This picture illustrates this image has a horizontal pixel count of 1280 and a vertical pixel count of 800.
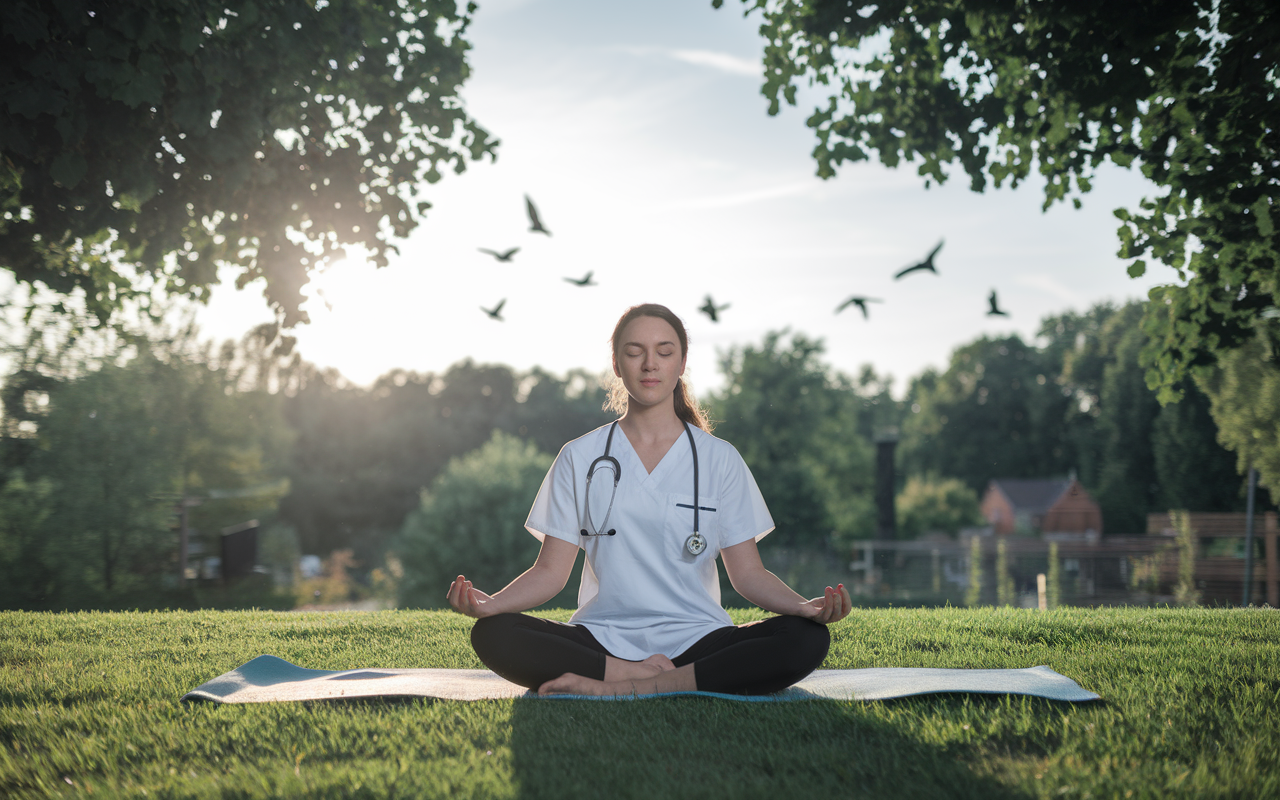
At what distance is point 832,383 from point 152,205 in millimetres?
39530

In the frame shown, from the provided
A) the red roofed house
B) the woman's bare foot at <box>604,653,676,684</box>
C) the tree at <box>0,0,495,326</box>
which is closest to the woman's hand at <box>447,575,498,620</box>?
the woman's bare foot at <box>604,653,676,684</box>

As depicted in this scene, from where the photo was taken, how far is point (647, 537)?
12.5 feet

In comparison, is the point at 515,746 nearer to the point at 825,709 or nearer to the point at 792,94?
the point at 825,709

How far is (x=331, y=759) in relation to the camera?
9.55 ft

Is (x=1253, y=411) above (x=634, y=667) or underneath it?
above

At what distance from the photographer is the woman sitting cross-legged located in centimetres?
369

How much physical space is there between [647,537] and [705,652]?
0.56 m

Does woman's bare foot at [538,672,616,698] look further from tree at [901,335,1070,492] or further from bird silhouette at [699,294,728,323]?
tree at [901,335,1070,492]

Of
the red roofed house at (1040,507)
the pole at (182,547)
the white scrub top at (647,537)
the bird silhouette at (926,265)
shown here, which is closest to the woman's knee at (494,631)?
the white scrub top at (647,537)

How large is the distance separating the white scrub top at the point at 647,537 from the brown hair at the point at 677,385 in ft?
1.04

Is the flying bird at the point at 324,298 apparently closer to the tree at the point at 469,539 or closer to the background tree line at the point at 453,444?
the background tree line at the point at 453,444

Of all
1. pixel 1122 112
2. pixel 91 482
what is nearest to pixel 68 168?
pixel 1122 112

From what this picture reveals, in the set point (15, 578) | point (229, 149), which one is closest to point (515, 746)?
point (229, 149)

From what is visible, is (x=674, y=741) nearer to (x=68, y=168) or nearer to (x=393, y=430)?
(x=68, y=168)
